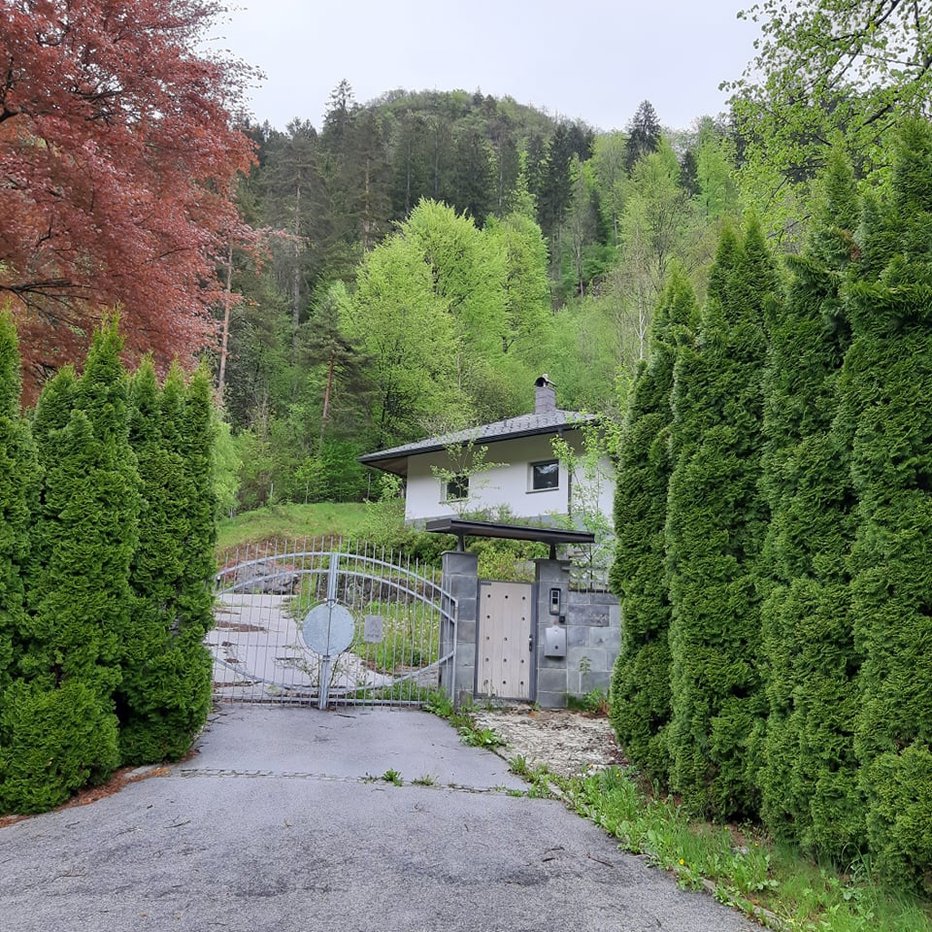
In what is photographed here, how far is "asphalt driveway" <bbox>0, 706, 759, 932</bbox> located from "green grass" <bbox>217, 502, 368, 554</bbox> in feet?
47.6

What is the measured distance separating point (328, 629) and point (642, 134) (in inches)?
1930

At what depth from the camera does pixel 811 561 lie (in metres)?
3.72

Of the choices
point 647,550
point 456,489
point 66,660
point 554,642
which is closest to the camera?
point 66,660

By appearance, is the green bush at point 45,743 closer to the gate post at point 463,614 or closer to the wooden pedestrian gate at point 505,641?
the gate post at point 463,614

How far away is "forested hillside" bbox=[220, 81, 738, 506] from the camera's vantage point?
25172 mm

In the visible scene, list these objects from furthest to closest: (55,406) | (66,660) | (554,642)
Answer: (554,642), (55,406), (66,660)

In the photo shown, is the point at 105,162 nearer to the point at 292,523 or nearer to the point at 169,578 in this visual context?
the point at 169,578

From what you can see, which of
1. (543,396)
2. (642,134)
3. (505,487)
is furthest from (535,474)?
(642,134)

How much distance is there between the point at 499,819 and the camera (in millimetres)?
4258

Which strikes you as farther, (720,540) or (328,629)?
(328,629)

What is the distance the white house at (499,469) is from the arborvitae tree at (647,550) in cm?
1050

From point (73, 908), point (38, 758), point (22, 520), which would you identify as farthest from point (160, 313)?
point (73, 908)

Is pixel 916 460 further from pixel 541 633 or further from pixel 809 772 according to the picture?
pixel 541 633

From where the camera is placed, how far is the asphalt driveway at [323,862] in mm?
2838
